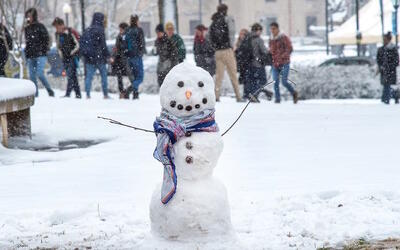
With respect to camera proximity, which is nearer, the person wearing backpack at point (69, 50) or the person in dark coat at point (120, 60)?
the person in dark coat at point (120, 60)

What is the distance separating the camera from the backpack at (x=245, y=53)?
18312 mm

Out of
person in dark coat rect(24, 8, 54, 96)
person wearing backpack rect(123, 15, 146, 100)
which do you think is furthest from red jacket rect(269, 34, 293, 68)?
person in dark coat rect(24, 8, 54, 96)

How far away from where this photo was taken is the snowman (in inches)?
235

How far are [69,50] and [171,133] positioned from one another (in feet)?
42.8

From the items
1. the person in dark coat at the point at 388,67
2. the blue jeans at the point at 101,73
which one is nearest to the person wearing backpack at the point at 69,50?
the blue jeans at the point at 101,73

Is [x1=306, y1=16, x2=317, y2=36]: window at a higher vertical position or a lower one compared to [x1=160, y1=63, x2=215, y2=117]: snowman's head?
lower

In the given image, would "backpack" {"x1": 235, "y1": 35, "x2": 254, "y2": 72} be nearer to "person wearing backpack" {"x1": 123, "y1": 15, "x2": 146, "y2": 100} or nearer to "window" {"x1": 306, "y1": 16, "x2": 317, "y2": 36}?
"person wearing backpack" {"x1": 123, "y1": 15, "x2": 146, "y2": 100}

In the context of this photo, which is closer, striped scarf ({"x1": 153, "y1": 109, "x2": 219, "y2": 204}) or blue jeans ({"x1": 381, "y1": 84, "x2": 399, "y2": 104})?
striped scarf ({"x1": 153, "y1": 109, "x2": 219, "y2": 204})

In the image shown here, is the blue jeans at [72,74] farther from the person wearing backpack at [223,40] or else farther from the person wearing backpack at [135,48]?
the person wearing backpack at [223,40]

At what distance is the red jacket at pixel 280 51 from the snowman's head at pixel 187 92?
11.5 m

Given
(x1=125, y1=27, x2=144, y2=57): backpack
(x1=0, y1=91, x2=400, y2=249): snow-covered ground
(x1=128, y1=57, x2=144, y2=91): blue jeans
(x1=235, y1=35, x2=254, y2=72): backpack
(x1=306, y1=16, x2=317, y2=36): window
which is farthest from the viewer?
(x1=306, y1=16, x2=317, y2=36): window

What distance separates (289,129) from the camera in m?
13.0

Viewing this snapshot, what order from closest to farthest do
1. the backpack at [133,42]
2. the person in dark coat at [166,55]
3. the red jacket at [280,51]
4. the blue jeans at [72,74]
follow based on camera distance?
the person in dark coat at [166,55]
the red jacket at [280,51]
the backpack at [133,42]
the blue jeans at [72,74]

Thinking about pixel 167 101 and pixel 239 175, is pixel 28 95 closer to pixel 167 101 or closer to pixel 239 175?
pixel 239 175
